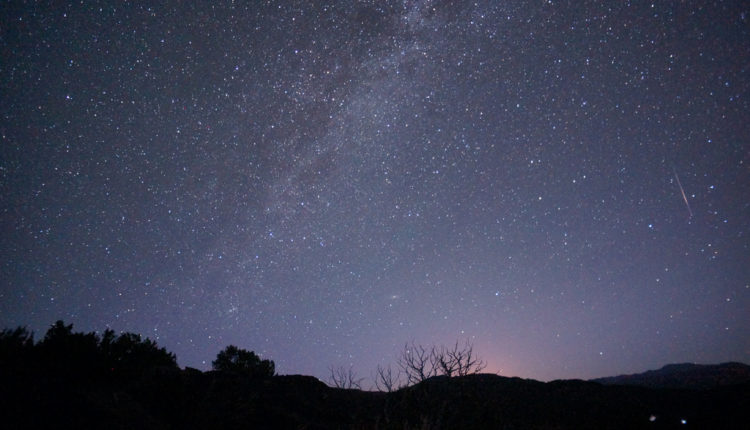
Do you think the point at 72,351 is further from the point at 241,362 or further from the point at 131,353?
the point at 241,362

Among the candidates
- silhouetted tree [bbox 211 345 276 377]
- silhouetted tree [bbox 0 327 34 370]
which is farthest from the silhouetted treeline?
silhouetted tree [bbox 211 345 276 377]

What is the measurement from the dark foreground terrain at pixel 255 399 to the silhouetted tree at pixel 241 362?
10cm

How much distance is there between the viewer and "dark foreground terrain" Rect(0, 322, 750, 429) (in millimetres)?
6324

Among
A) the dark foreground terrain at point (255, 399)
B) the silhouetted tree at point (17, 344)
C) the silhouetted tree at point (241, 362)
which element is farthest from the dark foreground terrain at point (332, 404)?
the silhouetted tree at point (241, 362)

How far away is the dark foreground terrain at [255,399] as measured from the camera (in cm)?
632

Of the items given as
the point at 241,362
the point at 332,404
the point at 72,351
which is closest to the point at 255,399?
the point at 332,404

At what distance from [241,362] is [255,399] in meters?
13.2

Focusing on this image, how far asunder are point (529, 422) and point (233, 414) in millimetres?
16255

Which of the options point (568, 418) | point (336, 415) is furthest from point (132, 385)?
point (568, 418)

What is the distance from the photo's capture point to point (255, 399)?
12.8m

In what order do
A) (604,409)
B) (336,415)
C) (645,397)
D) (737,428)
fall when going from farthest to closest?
(645,397) → (604,409) → (737,428) → (336,415)

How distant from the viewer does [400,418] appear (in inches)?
563

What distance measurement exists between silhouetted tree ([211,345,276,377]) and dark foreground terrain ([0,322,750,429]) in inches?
3.8

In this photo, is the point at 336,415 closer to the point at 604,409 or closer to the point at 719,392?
the point at 604,409
